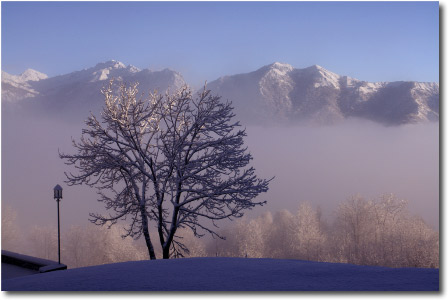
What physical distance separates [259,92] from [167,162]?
7.51 metres

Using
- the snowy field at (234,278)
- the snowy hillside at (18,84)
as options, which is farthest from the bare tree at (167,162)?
the snowy field at (234,278)

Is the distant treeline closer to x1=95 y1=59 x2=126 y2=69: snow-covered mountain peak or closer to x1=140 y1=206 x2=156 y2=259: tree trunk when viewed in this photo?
x1=140 y1=206 x2=156 y2=259: tree trunk

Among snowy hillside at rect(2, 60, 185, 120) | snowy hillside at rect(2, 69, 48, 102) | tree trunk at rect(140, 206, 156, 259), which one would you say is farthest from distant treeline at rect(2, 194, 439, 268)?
tree trunk at rect(140, 206, 156, 259)

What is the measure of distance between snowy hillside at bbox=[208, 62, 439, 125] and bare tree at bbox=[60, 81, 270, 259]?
1531mm

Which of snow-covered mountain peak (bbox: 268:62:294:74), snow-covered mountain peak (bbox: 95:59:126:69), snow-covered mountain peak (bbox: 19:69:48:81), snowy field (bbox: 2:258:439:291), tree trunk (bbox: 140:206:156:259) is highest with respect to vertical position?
snow-covered mountain peak (bbox: 268:62:294:74)

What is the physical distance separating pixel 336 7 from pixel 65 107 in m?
14.3

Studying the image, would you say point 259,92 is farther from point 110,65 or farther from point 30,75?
point 30,75

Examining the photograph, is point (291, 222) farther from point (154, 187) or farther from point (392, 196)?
point (154, 187)

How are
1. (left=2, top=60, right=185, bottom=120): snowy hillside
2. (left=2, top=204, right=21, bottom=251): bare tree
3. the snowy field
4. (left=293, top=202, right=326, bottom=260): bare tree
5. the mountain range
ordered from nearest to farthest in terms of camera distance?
the snowy field < (left=2, top=60, right=185, bottom=120): snowy hillside < the mountain range < (left=2, top=204, right=21, bottom=251): bare tree < (left=293, top=202, right=326, bottom=260): bare tree

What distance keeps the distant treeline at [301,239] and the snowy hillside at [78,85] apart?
8.40 metres

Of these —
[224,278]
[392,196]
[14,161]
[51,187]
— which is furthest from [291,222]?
[224,278]

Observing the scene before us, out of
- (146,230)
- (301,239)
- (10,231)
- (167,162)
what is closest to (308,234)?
(301,239)

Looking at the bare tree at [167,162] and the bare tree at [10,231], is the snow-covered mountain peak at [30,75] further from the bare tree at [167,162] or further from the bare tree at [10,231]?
the bare tree at [10,231]

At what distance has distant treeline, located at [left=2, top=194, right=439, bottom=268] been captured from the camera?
2341 cm
